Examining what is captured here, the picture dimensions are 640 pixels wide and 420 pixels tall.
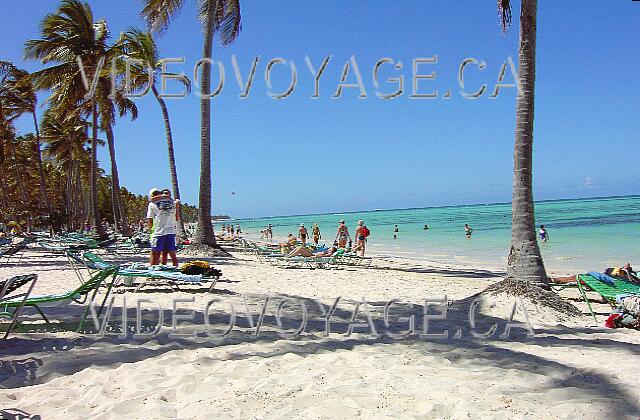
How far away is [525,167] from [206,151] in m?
9.92

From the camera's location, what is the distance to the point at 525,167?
6898 mm

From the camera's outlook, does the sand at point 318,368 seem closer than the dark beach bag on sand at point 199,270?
Yes

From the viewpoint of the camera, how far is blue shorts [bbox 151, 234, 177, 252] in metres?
8.41

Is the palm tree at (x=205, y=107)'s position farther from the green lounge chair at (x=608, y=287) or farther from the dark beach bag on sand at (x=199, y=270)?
the green lounge chair at (x=608, y=287)

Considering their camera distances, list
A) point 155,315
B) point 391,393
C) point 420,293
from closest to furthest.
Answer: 1. point 391,393
2. point 155,315
3. point 420,293

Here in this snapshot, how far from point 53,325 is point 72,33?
19.2 m

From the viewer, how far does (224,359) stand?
3.84 metres

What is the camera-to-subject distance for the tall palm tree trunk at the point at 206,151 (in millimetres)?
14297

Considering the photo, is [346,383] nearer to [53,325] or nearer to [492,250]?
[53,325]

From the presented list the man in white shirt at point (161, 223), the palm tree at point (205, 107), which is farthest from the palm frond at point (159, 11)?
the man in white shirt at point (161, 223)

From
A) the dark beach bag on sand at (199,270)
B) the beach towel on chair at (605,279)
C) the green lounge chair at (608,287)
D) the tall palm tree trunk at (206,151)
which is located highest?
the tall palm tree trunk at (206,151)

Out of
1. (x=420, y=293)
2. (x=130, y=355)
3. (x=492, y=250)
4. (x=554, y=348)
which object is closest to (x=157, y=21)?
(x=420, y=293)

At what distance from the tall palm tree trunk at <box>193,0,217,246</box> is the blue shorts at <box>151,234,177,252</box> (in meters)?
5.78

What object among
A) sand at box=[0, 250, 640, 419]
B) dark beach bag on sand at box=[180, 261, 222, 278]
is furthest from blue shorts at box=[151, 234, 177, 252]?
sand at box=[0, 250, 640, 419]
